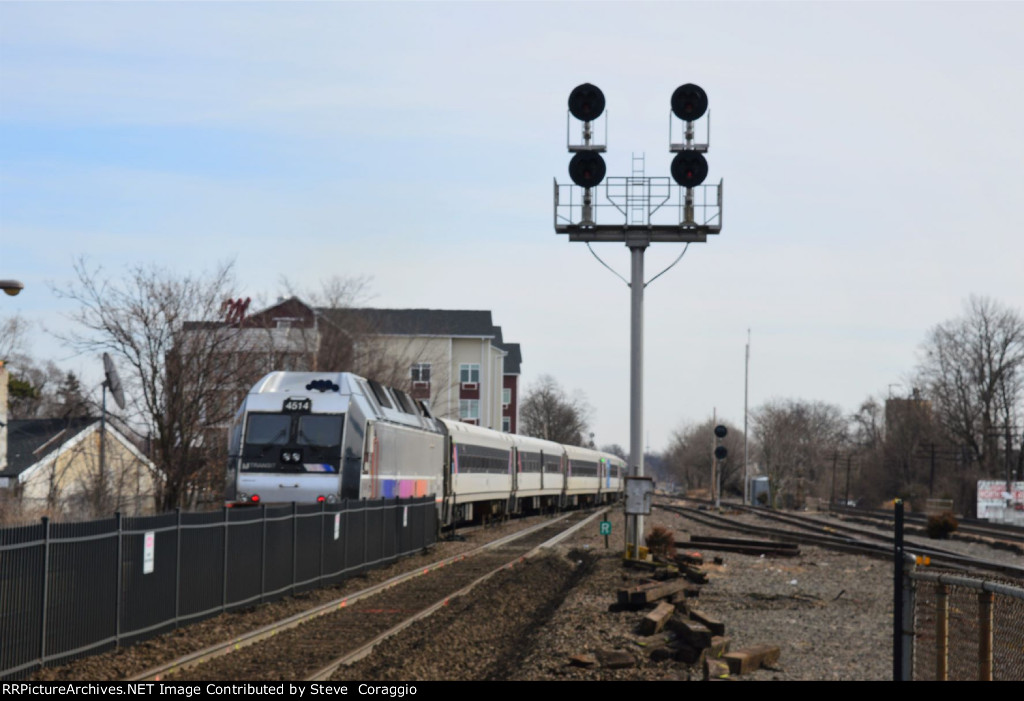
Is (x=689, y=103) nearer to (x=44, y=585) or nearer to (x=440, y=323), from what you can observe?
(x=44, y=585)

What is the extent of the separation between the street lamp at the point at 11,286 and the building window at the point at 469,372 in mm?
72559

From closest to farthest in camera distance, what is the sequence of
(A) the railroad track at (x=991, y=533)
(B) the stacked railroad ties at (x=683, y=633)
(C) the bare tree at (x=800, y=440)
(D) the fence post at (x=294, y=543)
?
1. (B) the stacked railroad ties at (x=683, y=633)
2. (D) the fence post at (x=294, y=543)
3. (A) the railroad track at (x=991, y=533)
4. (C) the bare tree at (x=800, y=440)

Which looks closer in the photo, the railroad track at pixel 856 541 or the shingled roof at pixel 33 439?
the railroad track at pixel 856 541

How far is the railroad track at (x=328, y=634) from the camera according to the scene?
1128 cm

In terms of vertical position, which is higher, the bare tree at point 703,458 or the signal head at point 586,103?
the signal head at point 586,103

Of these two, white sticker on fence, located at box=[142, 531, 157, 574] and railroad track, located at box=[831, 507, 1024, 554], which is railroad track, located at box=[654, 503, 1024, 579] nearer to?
railroad track, located at box=[831, 507, 1024, 554]

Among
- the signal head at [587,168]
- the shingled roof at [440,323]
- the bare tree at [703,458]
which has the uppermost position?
the shingled roof at [440,323]

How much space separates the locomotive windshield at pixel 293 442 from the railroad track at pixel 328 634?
9.29 ft

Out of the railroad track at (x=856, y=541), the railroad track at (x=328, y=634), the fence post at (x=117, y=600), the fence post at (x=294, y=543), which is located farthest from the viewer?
the railroad track at (x=856, y=541)

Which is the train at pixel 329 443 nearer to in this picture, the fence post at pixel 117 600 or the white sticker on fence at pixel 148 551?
the white sticker on fence at pixel 148 551

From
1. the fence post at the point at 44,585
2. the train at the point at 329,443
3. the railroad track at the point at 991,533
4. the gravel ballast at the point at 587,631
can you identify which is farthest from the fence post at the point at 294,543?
the railroad track at the point at 991,533

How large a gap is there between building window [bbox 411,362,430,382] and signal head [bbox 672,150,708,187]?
173ft

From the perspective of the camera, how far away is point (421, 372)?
76438 millimetres

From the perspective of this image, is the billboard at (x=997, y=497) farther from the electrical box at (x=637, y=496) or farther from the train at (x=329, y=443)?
the electrical box at (x=637, y=496)
